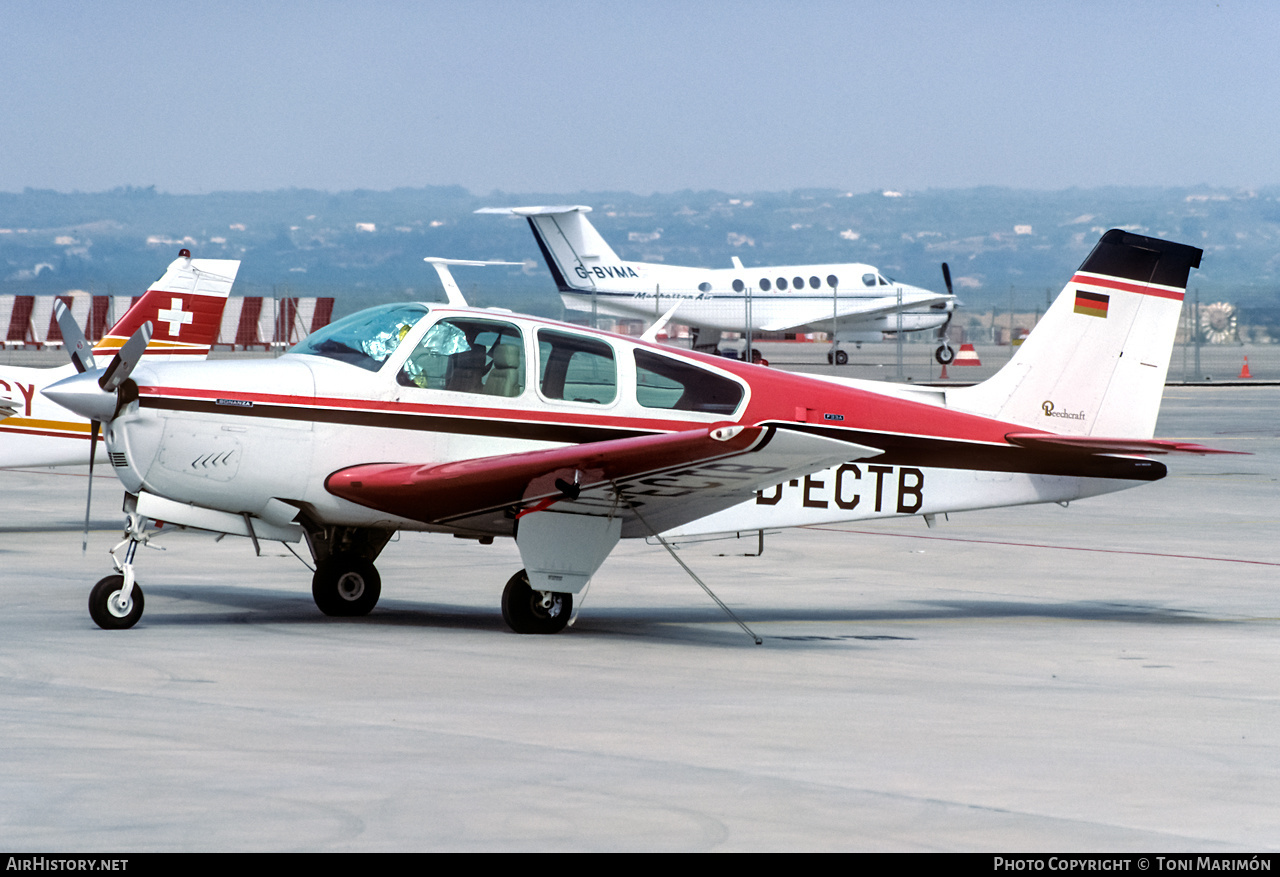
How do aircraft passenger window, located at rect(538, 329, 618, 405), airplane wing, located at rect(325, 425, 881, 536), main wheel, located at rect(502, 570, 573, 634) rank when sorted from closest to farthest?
airplane wing, located at rect(325, 425, 881, 536) → main wheel, located at rect(502, 570, 573, 634) → aircraft passenger window, located at rect(538, 329, 618, 405)

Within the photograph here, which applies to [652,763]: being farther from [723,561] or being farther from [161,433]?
[723,561]

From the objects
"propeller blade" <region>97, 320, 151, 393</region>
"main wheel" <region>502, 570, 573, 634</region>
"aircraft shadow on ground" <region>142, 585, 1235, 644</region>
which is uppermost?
"propeller blade" <region>97, 320, 151, 393</region>

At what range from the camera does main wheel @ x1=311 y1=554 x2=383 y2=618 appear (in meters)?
10.7

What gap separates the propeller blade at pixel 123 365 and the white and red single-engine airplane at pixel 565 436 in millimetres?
13

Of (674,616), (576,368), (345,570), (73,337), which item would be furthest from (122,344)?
(674,616)

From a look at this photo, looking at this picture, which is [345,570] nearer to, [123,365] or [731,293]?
[123,365]

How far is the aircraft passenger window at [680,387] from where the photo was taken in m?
10.5

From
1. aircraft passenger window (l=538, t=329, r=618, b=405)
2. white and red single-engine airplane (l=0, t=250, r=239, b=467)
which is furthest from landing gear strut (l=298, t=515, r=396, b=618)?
white and red single-engine airplane (l=0, t=250, r=239, b=467)

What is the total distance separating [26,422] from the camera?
1548 cm

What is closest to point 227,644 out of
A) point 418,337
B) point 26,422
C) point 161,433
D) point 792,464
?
point 161,433

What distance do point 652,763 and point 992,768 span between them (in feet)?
4.24

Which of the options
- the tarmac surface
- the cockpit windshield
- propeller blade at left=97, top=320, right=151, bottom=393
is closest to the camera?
the tarmac surface

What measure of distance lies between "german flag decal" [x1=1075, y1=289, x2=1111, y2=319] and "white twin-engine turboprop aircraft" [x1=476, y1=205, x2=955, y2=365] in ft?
119

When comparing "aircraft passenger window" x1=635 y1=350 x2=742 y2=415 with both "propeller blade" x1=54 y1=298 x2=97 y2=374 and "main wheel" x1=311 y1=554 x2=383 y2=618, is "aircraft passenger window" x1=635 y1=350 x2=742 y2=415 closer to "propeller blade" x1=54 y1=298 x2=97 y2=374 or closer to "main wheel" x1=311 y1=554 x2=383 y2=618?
"main wheel" x1=311 y1=554 x2=383 y2=618
